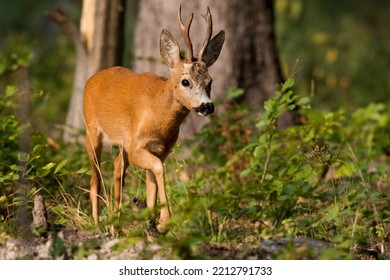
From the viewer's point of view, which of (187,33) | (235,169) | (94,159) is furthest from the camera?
(235,169)

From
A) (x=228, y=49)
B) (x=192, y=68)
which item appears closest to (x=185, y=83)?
(x=192, y=68)

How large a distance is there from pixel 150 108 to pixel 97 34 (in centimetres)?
347

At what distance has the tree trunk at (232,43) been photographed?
998cm

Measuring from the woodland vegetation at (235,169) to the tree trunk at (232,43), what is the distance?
1cm

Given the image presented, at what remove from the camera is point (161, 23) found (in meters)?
10.3

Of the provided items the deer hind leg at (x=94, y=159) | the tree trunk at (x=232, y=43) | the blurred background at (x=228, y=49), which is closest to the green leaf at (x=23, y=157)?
the deer hind leg at (x=94, y=159)

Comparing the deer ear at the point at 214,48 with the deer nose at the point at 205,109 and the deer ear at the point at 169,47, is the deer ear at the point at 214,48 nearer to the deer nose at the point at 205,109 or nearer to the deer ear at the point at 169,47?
the deer ear at the point at 169,47

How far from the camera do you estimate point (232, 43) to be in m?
10.1

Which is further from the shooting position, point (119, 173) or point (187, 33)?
point (119, 173)

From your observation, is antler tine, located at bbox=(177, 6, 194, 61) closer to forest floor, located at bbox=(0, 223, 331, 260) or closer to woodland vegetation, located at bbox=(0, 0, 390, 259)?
woodland vegetation, located at bbox=(0, 0, 390, 259)

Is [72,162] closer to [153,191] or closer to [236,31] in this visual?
[153,191]

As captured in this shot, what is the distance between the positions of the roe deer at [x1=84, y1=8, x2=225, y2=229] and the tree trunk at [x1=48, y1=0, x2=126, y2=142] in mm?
2568

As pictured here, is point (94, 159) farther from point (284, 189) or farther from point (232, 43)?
point (232, 43)

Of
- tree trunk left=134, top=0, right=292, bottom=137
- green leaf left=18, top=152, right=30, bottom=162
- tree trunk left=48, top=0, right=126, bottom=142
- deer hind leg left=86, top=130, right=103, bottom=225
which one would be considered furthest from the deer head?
tree trunk left=48, top=0, right=126, bottom=142
